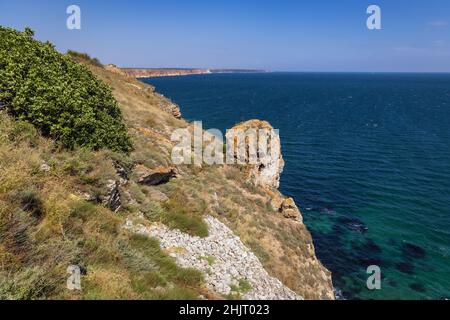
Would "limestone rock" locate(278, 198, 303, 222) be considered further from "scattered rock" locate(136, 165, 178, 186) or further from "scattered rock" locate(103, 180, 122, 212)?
"scattered rock" locate(103, 180, 122, 212)

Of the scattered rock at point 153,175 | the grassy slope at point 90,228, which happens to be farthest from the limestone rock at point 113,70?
the scattered rock at point 153,175

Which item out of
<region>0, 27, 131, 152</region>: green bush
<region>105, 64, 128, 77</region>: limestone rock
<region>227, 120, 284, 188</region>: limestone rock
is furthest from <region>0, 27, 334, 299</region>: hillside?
<region>105, 64, 128, 77</region>: limestone rock

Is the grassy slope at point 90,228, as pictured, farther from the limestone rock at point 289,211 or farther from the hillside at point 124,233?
the limestone rock at point 289,211

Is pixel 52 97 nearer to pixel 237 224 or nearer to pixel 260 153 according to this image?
pixel 237 224

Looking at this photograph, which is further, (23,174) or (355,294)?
(355,294)

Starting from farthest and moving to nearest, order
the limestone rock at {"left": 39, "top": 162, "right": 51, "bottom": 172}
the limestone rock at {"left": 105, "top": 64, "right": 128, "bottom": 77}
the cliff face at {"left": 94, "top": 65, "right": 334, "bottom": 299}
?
the limestone rock at {"left": 105, "top": 64, "right": 128, "bottom": 77} → the cliff face at {"left": 94, "top": 65, "right": 334, "bottom": 299} → the limestone rock at {"left": 39, "top": 162, "right": 51, "bottom": 172}
